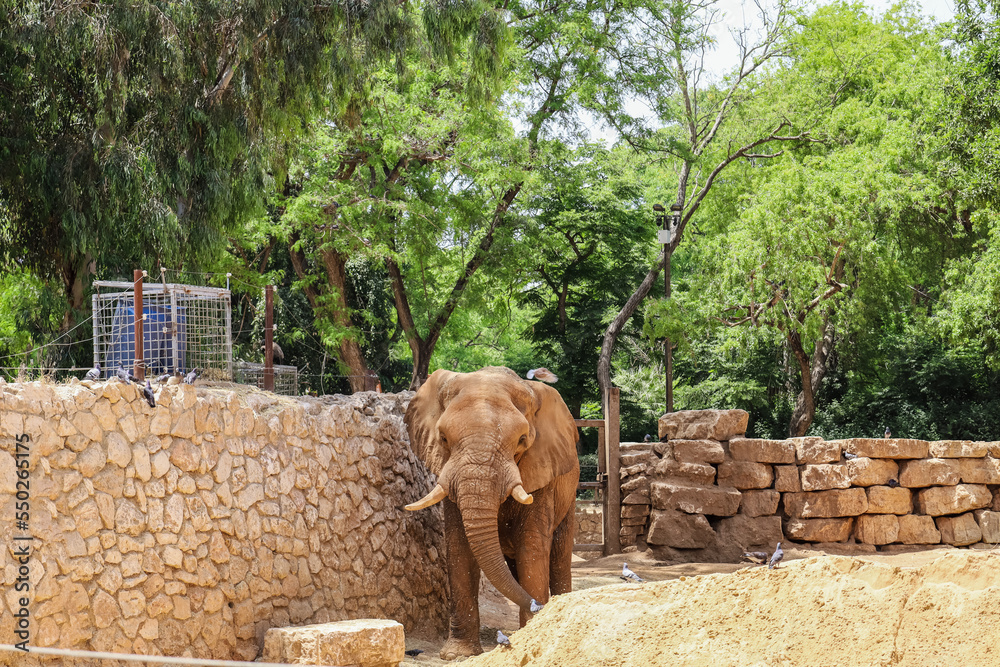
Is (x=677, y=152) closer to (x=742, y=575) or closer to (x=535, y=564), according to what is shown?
(x=535, y=564)

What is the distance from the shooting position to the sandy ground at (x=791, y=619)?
483 cm

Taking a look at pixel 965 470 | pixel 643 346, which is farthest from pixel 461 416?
pixel 643 346

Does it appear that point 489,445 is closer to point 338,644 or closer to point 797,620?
point 338,644

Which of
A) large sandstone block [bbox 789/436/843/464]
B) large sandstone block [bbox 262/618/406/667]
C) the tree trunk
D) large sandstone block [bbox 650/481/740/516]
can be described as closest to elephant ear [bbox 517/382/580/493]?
large sandstone block [bbox 262/618/406/667]

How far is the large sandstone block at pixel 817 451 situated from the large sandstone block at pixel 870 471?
0.25 meters

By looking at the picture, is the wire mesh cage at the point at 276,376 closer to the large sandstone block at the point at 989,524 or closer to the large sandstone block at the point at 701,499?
the large sandstone block at the point at 701,499

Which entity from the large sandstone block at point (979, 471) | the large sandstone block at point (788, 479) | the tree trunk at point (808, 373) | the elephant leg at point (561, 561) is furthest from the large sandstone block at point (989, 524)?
the elephant leg at point (561, 561)

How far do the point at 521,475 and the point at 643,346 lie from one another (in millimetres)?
18802

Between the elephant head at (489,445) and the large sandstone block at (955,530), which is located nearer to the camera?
the elephant head at (489,445)

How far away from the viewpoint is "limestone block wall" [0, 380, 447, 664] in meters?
6.81

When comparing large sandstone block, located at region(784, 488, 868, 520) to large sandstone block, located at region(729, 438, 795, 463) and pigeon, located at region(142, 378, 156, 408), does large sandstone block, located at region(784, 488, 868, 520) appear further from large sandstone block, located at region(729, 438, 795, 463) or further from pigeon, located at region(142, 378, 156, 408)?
pigeon, located at region(142, 378, 156, 408)

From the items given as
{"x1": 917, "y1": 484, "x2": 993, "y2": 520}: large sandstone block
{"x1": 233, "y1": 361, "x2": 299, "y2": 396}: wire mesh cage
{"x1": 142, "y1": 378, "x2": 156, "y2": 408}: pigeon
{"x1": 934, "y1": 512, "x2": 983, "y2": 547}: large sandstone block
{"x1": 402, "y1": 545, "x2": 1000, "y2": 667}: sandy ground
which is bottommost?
{"x1": 934, "y1": 512, "x2": 983, "y2": 547}: large sandstone block

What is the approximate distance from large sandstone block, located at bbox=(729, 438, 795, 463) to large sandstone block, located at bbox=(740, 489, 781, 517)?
0.50m

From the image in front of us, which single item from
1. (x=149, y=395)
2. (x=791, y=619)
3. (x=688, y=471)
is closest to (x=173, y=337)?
(x=149, y=395)
